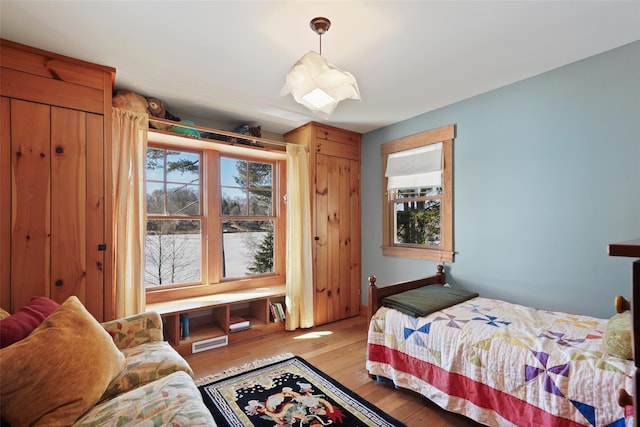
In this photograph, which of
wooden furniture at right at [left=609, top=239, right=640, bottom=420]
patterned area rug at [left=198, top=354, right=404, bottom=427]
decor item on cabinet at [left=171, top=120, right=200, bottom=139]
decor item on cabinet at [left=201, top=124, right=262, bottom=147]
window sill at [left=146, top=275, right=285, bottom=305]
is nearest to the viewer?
wooden furniture at right at [left=609, top=239, right=640, bottom=420]

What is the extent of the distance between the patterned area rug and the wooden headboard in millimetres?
627

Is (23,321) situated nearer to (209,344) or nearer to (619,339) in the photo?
(209,344)

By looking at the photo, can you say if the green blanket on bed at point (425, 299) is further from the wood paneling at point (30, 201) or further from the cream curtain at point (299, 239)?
the wood paneling at point (30, 201)

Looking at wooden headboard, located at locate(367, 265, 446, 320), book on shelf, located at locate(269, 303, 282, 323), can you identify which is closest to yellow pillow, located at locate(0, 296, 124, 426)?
wooden headboard, located at locate(367, 265, 446, 320)

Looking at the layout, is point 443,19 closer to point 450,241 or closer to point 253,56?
point 253,56

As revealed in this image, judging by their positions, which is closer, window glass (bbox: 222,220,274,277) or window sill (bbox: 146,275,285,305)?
window sill (bbox: 146,275,285,305)

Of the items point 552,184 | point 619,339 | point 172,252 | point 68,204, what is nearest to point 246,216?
point 172,252

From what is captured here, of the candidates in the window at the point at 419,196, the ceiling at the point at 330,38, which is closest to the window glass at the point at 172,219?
the ceiling at the point at 330,38

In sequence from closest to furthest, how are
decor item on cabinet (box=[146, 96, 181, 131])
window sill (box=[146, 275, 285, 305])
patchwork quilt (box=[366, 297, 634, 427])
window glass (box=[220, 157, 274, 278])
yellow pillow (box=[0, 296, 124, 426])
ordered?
yellow pillow (box=[0, 296, 124, 426])
patchwork quilt (box=[366, 297, 634, 427])
decor item on cabinet (box=[146, 96, 181, 131])
window sill (box=[146, 275, 285, 305])
window glass (box=[220, 157, 274, 278])

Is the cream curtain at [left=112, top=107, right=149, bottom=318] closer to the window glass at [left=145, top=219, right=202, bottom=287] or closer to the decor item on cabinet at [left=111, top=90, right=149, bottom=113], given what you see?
the decor item on cabinet at [left=111, top=90, right=149, bottom=113]

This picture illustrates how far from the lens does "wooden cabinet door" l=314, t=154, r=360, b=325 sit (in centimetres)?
356

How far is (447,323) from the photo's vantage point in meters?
1.97

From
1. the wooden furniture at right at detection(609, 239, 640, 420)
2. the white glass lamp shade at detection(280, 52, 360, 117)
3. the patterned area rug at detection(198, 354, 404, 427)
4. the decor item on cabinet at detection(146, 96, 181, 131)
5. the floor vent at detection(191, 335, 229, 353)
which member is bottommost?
the patterned area rug at detection(198, 354, 404, 427)

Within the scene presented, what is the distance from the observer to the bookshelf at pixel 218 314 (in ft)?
8.93
